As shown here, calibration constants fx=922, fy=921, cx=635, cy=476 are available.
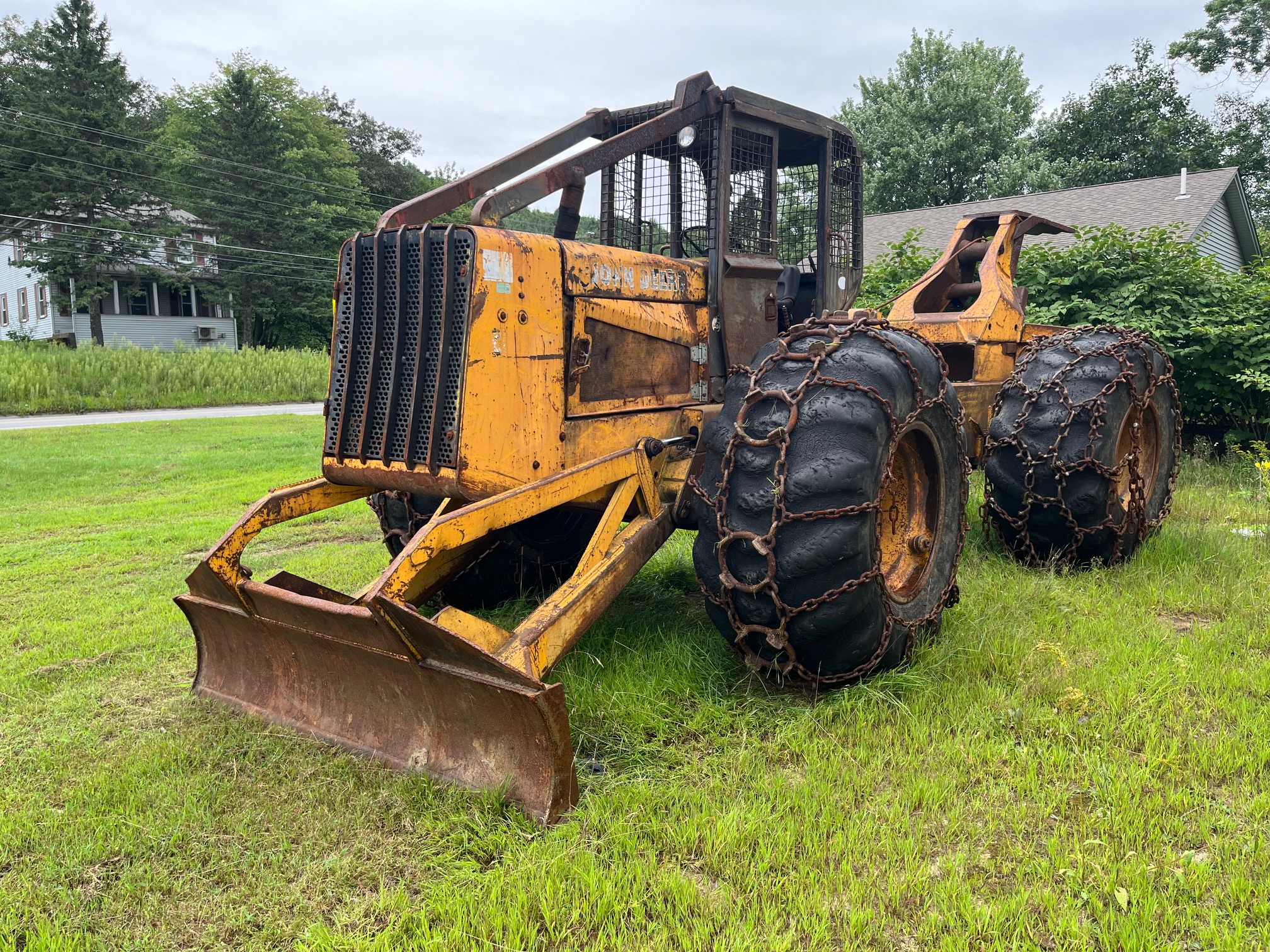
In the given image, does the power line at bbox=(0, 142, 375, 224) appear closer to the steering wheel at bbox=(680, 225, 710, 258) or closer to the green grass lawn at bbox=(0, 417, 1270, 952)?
the green grass lawn at bbox=(0, 417, 1270, 952)

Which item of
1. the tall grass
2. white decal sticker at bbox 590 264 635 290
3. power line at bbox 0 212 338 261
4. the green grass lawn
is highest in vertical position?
power line at bbox 0 212 338 261

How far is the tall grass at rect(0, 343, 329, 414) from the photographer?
64.3 ft

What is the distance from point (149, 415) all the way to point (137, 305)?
20873mm

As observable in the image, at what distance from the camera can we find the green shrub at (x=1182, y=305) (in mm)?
8664

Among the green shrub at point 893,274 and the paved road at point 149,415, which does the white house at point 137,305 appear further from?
→ the green shrub at point 893,274

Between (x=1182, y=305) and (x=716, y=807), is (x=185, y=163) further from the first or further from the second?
(x=716, y=807)

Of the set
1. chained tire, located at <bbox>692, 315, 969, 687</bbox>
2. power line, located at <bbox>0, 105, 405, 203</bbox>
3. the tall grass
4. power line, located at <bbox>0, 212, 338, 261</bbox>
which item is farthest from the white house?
chained tire, located at <bbox>692, 315, 969, 687</bbox>

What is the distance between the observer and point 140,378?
21594mm

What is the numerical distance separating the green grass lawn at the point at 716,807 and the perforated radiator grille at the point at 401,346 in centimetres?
119

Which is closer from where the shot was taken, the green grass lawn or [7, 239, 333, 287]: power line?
the green grass lawn

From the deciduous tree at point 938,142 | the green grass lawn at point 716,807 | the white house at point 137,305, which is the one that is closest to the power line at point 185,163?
the white house at point 137,305

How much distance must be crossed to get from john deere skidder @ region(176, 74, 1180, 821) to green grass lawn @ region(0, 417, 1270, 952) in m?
0.26

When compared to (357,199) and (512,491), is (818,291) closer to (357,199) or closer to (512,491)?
(512,491)

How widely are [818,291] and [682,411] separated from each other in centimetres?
118
